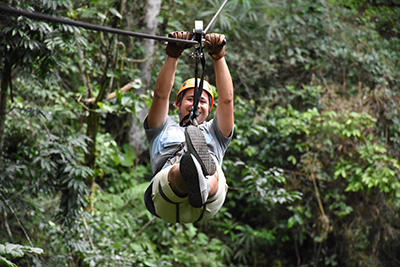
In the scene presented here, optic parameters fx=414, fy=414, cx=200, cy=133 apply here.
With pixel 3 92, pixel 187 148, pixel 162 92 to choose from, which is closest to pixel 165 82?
pixel 162 92

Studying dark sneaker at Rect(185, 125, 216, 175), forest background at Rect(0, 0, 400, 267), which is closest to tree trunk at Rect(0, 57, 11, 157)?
forest background at Rect(0, 0, 400, 267)

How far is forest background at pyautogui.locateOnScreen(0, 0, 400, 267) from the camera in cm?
391

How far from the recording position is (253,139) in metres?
5.82

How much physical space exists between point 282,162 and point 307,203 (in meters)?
0.62

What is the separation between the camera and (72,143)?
11.3 feet

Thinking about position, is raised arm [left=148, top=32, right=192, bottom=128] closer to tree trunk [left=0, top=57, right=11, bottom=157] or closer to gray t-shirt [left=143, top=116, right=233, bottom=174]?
gray t-shirt [left=143, top=116, right=233, bottom=174]

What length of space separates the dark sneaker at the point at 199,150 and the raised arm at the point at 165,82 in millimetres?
447

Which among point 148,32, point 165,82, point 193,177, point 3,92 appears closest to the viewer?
point 193,177

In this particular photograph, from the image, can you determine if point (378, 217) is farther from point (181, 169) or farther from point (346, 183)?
point (181, 169)

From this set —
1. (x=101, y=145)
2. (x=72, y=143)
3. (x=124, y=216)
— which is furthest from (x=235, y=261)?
(x=72, y=143)

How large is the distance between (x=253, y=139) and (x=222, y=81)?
3.52m

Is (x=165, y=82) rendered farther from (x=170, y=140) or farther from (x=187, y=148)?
(x=187, y=148)

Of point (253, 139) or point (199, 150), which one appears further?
point (253, 139)

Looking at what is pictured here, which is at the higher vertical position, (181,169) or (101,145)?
(181,169)
